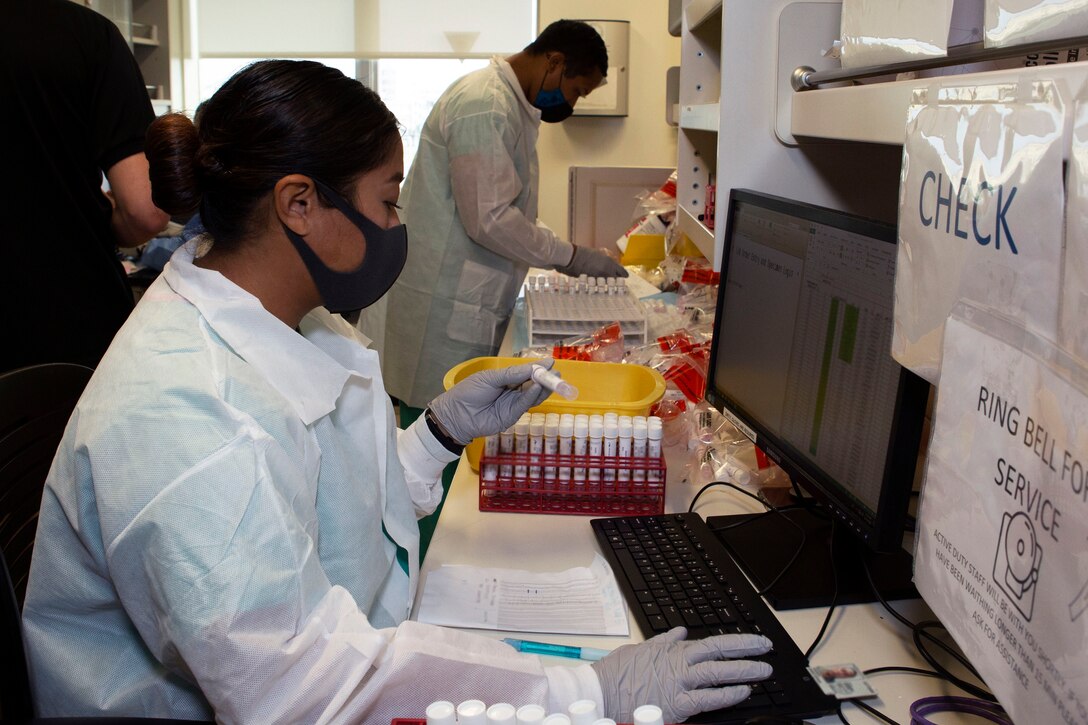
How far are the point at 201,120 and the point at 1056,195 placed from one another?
2.89 ft

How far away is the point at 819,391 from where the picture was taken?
112 centimetres

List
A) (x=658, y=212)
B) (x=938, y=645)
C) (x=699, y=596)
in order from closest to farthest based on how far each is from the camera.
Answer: (x=938, y=645) < (x=699, y=596) < (x=658, y=212)

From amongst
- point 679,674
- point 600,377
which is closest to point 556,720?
point 679,674

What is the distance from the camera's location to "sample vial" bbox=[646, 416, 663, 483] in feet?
4.41

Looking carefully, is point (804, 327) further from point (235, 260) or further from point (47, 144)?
point (47, 144)

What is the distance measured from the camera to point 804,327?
1.16 metres

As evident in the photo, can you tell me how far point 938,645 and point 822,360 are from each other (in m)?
0.34

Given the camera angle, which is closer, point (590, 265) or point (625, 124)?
point (590, 265)

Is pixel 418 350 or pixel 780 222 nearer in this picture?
pixel 780 222

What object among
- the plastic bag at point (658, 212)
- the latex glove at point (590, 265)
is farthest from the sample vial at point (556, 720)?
the plastic bag at point (658, 212)

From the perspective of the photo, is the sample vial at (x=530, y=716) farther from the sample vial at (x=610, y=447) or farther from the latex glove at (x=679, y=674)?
the sample vial at (x=610, y=447)

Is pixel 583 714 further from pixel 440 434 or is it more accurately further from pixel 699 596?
pixel 440 434

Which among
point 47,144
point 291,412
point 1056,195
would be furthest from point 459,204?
point 1056,195

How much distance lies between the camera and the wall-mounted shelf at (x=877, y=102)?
584mm
